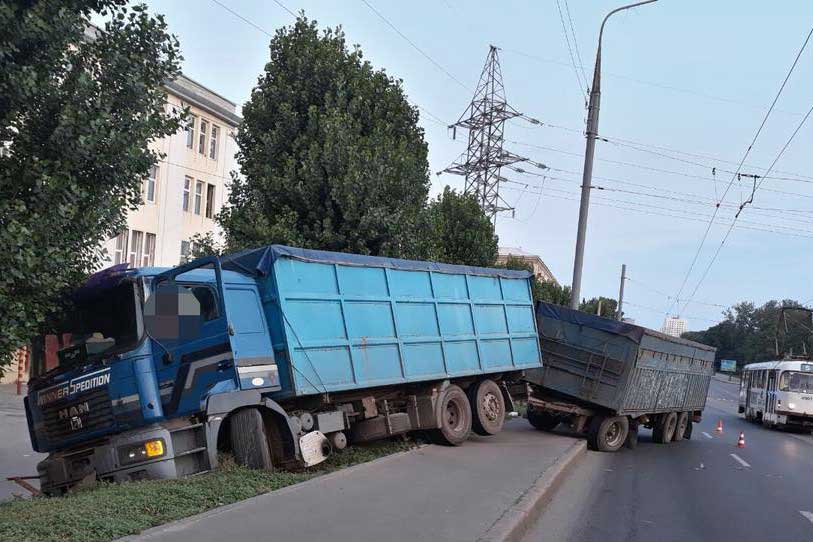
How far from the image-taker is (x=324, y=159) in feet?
48.3

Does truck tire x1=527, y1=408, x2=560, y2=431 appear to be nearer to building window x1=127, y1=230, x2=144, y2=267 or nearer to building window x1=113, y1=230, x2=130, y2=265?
building window x1=113, y1=230, x2=130, y2=265

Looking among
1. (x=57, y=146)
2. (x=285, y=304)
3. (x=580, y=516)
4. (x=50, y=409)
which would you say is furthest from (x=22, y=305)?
(x=580, y=516)

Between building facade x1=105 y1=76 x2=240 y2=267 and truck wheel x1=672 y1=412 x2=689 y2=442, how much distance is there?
1974 cm

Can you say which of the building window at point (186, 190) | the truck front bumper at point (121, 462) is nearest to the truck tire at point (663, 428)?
the truck front bumper at point (121, 462)

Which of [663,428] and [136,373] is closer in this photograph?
[136,373]

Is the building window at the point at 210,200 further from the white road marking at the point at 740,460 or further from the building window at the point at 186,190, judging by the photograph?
the white road marking at the point at 740,460

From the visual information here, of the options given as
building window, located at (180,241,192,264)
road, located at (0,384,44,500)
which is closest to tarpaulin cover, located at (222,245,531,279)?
road, located at (0,384,44,500)

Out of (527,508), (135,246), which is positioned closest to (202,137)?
(135,246)

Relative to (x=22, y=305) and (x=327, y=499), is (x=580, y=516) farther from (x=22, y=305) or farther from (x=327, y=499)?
(x=22, y=305)

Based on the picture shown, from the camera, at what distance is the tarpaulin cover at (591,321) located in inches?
687

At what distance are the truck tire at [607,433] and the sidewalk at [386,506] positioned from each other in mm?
5464

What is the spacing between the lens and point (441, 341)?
45.1 feet

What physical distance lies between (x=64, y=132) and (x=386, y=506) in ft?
14.9

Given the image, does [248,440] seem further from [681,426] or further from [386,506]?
[681,426]
